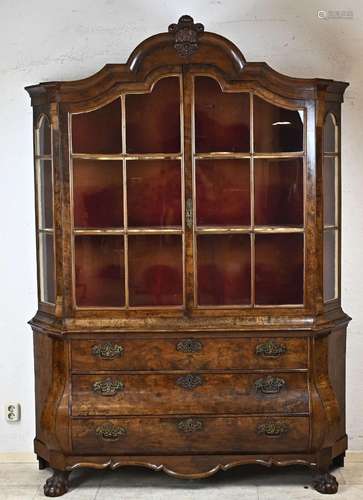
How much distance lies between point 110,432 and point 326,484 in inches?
39.1

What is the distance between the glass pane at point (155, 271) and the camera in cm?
429

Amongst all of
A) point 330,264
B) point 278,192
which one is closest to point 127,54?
point 278,192

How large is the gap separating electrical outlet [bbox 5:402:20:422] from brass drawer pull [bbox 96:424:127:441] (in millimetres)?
649

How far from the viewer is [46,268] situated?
4469 mm

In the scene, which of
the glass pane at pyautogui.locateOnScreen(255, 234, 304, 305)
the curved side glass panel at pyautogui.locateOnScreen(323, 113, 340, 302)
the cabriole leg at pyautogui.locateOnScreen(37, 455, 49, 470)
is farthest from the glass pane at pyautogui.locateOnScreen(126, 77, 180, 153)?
the cabriole leg at pyautogui.locateOnScreen(37, 455, 49, 470)

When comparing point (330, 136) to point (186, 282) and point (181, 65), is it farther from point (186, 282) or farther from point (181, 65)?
point (186, 282)

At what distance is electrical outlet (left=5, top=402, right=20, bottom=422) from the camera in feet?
15.6

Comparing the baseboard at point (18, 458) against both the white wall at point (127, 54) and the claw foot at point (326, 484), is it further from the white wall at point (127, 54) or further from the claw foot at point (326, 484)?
the claw foot at point (326, 484)

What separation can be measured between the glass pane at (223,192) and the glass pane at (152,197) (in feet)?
0.37

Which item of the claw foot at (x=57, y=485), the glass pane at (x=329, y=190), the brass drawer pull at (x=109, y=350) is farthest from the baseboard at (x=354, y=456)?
the claw foot at (x=57, y=485)

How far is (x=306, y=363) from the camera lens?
4262 mm

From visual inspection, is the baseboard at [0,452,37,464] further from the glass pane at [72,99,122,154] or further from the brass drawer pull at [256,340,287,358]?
the glass pane at [72,99,122,154]

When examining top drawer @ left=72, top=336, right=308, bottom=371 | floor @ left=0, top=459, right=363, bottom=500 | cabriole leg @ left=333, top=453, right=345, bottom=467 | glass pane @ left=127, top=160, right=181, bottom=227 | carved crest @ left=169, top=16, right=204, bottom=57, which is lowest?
floor @ left=0, top=459, right=363, bottom=500

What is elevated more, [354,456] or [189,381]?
[189,381]
